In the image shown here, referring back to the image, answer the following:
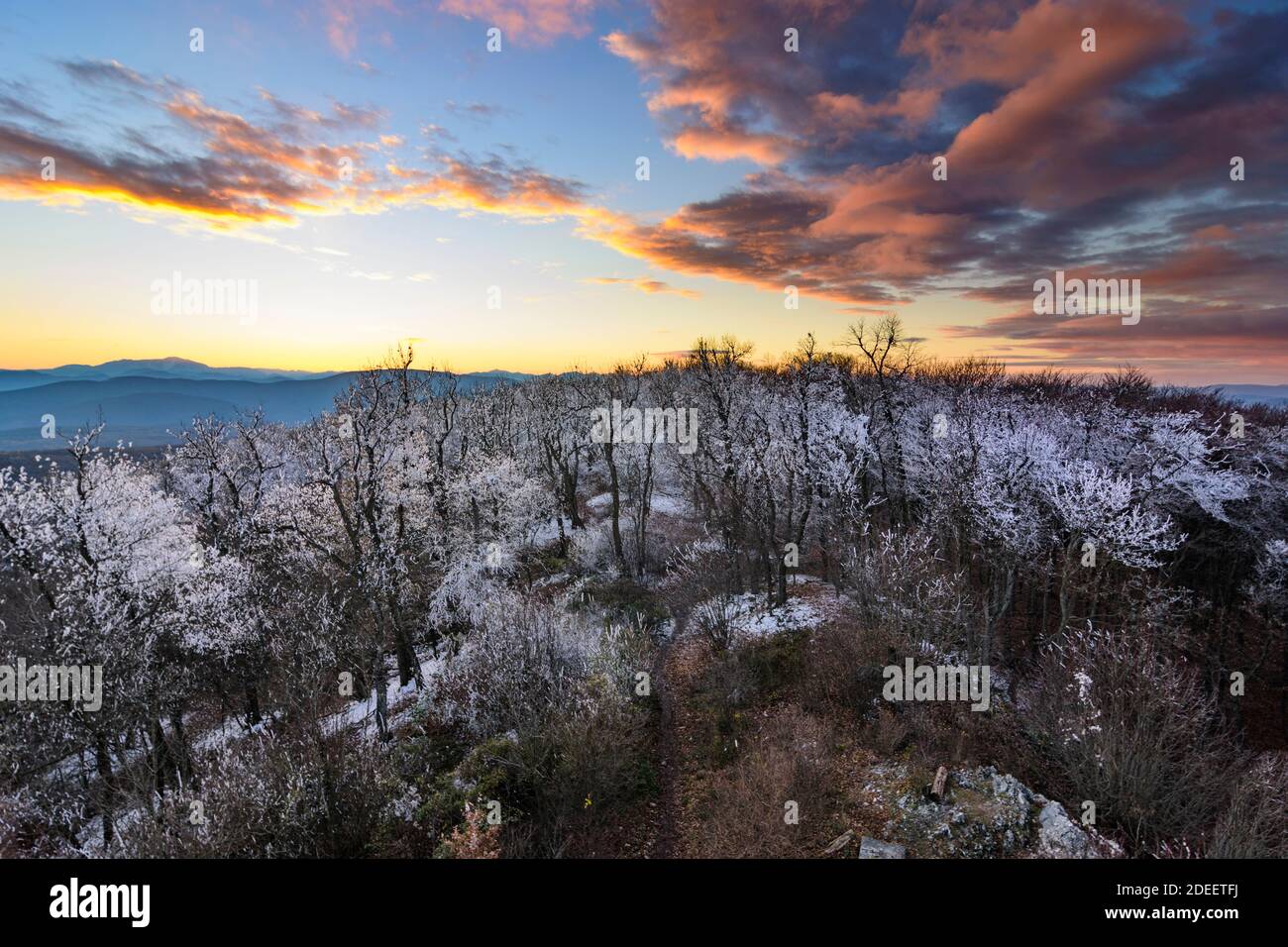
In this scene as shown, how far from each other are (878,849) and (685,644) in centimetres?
1592

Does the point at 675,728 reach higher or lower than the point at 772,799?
lower

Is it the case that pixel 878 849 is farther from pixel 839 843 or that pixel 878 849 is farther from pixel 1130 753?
pixel 1130 753

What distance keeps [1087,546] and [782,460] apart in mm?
14824

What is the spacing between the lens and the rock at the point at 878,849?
12.6 meters

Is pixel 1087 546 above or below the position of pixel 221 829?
above

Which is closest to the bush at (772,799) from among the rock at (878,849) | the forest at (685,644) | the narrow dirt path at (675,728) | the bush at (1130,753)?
the forest at (685,644)

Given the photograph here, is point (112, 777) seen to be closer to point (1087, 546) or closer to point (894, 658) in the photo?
point (894, 658)

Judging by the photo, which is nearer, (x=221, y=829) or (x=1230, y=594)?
(x=221, y=829)

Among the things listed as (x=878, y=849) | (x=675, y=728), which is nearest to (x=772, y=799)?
(x=878, y=849)

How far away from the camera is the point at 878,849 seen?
12.7 m

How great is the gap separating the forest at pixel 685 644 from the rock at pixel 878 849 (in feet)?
2.39

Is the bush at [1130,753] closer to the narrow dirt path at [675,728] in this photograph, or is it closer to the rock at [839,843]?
the rock at [839,843]

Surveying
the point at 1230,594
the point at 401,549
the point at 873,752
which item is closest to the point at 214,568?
the point at 401,549

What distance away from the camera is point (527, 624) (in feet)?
65.1
